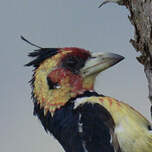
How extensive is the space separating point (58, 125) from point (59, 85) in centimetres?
49

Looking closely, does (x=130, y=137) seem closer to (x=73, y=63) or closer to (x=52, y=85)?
(x=52, y=85)

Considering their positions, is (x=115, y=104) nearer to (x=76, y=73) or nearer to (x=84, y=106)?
(x=84, y=106)

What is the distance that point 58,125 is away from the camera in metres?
3.74

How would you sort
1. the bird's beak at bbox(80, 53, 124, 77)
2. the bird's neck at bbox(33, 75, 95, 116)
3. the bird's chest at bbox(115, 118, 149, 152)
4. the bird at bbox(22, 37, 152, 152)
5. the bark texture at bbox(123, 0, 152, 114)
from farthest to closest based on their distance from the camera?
the bird's beak at bbox(80, 53, 124, 77), the bird's neck at bbox(33, 75, 95, 116), the bird at bbox(22, 37, 152, 152), the bird's chest at bbox(115, 118, 149, 152), the bark texture at bbox(123, 0, 152, 114)

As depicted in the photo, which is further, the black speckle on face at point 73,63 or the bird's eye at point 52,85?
the black speckle on face at point 73,63

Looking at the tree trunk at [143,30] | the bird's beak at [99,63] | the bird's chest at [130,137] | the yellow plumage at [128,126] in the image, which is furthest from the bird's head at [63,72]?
the tree trunk at [143,30]

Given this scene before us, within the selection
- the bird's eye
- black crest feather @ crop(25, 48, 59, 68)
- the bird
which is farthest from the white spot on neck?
black crest feather @ crop(25, 48, 59, 68)

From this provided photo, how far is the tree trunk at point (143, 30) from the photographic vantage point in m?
2.61

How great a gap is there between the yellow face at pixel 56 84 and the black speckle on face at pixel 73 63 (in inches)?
1.3

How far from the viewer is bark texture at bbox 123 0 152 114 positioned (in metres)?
2.61

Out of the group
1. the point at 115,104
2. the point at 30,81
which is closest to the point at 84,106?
the point at 115,104

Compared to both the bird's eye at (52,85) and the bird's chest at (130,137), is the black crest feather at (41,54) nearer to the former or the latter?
the bird's eye at (52,85)

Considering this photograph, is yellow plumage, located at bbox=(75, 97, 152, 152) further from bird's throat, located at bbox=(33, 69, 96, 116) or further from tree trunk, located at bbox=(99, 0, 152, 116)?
tree trunk, located at bbox=(99, 0, 152, 116)

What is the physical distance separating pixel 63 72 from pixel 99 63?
1.27 feet
